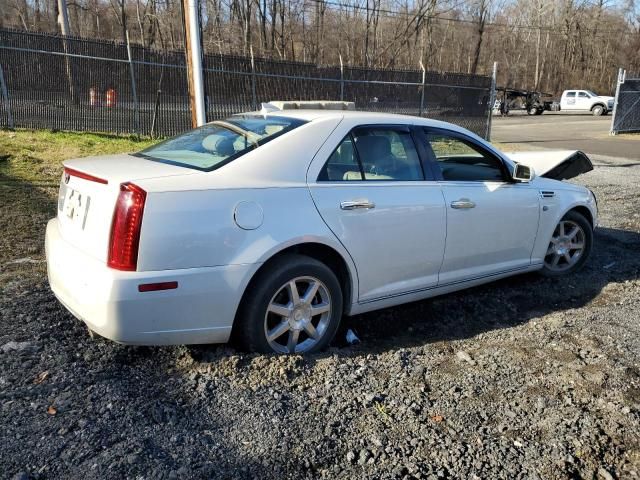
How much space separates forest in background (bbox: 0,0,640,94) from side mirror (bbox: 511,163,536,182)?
3030cm

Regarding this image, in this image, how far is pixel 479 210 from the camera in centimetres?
415

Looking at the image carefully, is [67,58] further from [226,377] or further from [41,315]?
[226,377]

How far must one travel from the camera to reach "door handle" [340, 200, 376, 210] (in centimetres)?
341

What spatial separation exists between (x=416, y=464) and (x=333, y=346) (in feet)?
4.53

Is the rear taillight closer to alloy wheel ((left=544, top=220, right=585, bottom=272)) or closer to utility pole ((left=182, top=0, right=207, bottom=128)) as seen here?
alloy wheel ((left=544, top=220, right=585, bottom=272))

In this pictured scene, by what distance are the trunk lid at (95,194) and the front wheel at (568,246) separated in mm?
3545

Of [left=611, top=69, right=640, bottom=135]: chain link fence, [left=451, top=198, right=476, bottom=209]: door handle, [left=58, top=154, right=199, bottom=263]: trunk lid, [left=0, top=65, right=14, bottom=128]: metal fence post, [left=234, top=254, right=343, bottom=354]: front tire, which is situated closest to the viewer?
Answer: [left=58, top=154, right=199, bottom=263]: trunk lid

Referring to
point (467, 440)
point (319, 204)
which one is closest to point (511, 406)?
point (467, 440)

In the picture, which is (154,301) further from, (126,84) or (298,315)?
(126,84)

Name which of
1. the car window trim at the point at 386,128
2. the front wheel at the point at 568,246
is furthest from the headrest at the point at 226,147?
the front wheel at the point at 568,246

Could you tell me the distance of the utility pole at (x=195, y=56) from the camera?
7.33 m

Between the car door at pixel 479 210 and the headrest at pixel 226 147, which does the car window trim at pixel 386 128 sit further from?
the headrest at pixel 226 147

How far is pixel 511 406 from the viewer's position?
2.99 m

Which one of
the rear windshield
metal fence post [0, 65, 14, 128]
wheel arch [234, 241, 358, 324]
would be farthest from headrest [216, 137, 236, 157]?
metal fence post [0, 65, 14, 128]
